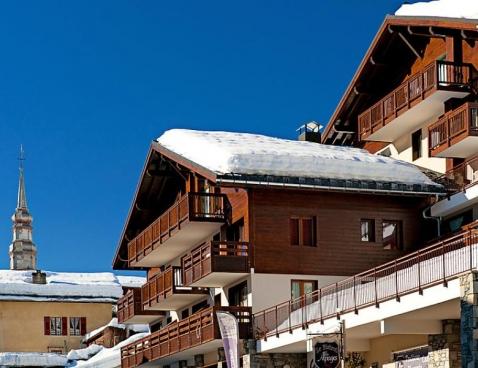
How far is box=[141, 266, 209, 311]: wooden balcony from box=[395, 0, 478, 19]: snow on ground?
12.3 metres

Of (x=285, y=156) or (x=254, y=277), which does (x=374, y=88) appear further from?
(x=254, y=277)

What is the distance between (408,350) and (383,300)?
3495 millimetres

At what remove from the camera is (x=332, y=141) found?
47.1m

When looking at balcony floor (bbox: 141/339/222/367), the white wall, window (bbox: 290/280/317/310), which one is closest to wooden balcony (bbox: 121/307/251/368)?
balcony floor (bbox: 141/339/222/367)

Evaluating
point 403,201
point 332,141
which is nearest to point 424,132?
point 403,201

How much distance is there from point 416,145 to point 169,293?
10485 mm

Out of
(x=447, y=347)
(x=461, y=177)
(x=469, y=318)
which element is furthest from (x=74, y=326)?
(x=469, y=318)

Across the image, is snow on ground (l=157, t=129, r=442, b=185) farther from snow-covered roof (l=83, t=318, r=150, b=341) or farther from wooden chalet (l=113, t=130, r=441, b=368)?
snow-covered roof (l=83, t=318, r=150, b=341)

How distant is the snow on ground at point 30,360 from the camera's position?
6556 centimetres

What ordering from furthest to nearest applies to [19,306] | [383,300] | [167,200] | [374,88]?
[19,306] < [167,200] < [374,88] < [383,300]

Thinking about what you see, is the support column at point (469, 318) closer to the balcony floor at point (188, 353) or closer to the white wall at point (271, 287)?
the white wall at point (271, 287)

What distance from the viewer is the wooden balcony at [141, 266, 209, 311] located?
42.8m

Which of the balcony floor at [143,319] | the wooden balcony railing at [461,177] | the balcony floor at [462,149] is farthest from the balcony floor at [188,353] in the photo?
the balcony floor at [462,149]

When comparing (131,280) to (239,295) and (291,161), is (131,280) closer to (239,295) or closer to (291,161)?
(239,295)
